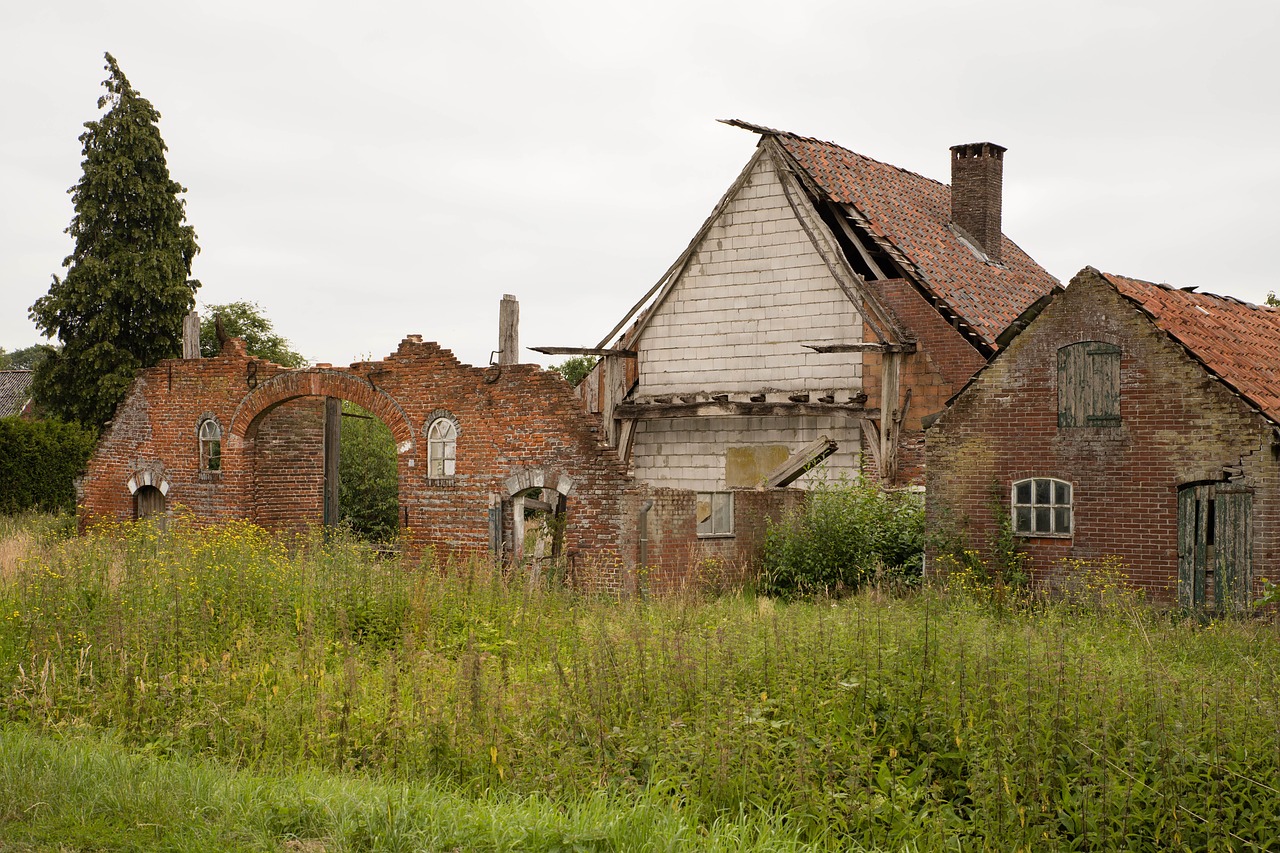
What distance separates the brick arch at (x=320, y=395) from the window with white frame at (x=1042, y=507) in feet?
31.2

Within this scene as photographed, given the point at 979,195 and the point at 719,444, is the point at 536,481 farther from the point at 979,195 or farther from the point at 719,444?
the point at 979,195

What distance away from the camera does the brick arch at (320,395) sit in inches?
802

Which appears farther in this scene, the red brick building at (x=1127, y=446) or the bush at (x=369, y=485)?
the bush at (x=369, y=485)

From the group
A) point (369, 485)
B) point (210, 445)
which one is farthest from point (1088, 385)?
point (369, 485)

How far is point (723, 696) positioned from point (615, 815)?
7.47ft

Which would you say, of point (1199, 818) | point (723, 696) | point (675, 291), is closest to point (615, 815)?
point (723, 696)

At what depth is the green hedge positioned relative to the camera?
29.2 meters

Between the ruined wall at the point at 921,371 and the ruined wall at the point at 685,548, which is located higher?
the ruined wall at the point at 921,371

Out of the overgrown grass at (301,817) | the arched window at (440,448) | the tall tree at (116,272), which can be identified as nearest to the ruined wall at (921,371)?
the arched window at (440,448)

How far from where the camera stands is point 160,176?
3108 centimetres

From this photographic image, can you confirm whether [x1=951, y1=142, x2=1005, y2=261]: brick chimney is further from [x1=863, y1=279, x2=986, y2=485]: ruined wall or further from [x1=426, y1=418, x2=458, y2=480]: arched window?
[x1=426, y1=418, x2=458, y2=480]: arched window

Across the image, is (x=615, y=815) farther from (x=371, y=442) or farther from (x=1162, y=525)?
(x=371, y=442)

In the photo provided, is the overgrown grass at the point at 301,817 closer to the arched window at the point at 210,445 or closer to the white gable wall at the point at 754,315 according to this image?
the white gable wall at the point at 754,315

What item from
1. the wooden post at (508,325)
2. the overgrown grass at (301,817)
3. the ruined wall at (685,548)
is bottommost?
the overgrown grass at (301,817)
